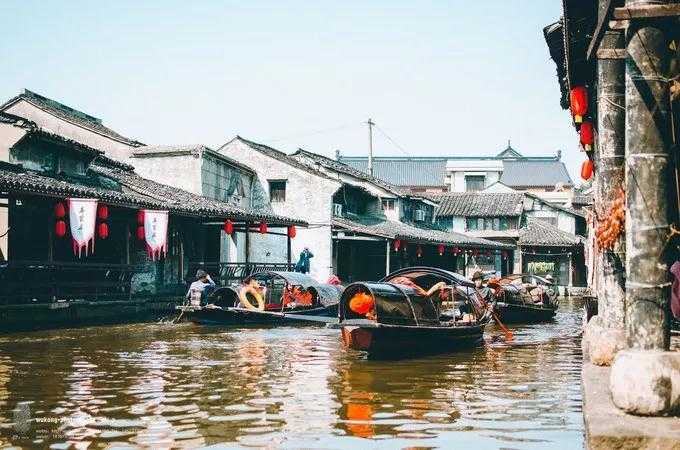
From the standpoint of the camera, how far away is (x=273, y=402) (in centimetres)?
995

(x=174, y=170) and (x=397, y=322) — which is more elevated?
(x=174, y=170)

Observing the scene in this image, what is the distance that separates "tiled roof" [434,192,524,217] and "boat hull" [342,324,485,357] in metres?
35.9

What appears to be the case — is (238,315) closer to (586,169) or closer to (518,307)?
(518,307)

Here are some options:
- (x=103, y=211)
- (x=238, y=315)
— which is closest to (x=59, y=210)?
(x=103, y=211)

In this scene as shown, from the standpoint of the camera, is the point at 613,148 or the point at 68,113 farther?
the point at 68,113

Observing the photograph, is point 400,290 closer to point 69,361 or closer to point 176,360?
point 176,360

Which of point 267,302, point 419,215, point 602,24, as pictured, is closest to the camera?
point 602,24

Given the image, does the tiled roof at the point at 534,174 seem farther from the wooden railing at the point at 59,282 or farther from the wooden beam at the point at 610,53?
the wooden beam at the point at 610,53

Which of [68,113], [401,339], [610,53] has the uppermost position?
[68,113]

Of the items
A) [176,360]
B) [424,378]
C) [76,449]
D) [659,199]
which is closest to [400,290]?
[424,378]

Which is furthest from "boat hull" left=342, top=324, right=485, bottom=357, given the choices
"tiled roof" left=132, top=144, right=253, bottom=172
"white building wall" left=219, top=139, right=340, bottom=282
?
"tiled roof" left=132, top=144, right=253, bottom=172

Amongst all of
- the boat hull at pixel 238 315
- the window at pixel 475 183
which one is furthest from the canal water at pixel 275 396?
the window at pixel 475 183

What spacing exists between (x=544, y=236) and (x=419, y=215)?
8423 millimetres

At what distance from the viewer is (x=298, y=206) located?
37.4 metres
